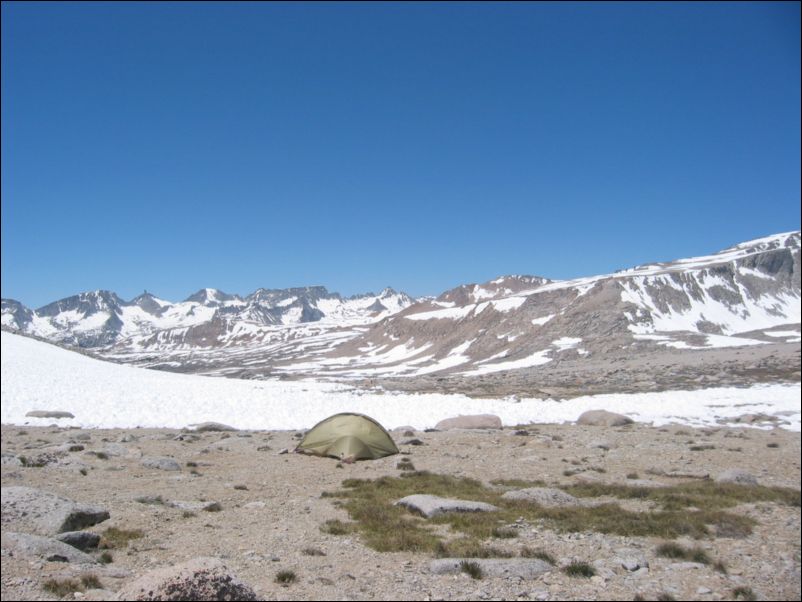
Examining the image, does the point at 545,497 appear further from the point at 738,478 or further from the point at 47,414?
the point at 47,414

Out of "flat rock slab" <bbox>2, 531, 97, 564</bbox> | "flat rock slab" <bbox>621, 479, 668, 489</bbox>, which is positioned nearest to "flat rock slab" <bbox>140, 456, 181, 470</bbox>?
"flat rock slab" <bbox>2, 531, 97, 564</bbox>

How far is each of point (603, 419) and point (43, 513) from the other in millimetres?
27972

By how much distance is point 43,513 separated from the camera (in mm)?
10359

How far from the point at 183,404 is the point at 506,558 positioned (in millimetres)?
33325

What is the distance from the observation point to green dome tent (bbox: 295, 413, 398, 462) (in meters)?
20.6

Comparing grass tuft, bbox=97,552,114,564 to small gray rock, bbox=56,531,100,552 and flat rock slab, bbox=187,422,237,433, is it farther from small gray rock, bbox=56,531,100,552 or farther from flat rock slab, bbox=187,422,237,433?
flat rock slab, bbox=187,422,237,433

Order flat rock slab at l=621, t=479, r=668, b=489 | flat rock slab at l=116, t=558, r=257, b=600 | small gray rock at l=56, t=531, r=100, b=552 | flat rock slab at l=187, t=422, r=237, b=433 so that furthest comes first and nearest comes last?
flat rock slab at l=187, t=422, r=237, b=433 < flat rock slab at l=621, t=479, r=668, b=489 < small gray rock at l=56, t=531, r=100, b=552 < flat rock slab at l=116, t=558, r=257, b=600

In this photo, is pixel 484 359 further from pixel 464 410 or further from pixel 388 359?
pixel 464 410

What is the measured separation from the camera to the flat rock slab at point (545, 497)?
12.9 m

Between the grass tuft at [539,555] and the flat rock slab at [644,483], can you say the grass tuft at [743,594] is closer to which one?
the grass tuft at [539,555]

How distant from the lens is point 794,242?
19512cm

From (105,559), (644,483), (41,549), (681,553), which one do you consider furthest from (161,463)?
(681,553)

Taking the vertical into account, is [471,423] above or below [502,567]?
below

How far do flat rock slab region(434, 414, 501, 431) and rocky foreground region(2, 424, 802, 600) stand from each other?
29.9 feet
